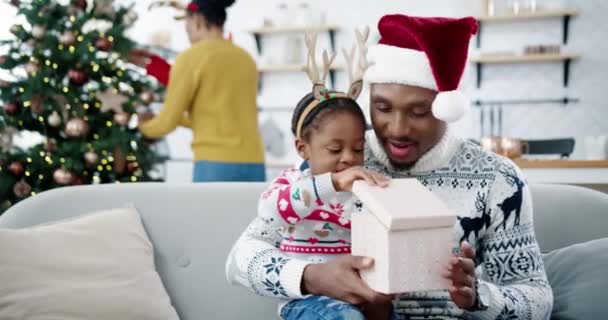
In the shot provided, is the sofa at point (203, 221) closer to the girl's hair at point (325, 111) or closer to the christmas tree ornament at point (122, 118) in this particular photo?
the girl's hair at point (325, 111)

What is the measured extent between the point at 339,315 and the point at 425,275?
0.18m

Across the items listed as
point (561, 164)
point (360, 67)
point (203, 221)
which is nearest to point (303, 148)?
point (360, 67)

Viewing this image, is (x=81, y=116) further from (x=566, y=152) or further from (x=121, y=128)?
(x=566, y=152)

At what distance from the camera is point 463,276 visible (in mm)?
1069

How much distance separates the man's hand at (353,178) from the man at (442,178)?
0.60 feet

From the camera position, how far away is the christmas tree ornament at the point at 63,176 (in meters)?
3.29

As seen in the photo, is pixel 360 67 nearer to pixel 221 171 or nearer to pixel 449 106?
pixel 449 106

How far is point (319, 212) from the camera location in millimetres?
1276

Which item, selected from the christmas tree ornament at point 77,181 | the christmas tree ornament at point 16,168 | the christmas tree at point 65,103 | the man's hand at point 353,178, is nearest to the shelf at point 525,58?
the christmas tree at point 65,103

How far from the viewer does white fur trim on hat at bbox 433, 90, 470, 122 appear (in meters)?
1.25

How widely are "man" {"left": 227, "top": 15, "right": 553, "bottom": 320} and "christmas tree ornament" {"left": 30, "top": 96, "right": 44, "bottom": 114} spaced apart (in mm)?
2358

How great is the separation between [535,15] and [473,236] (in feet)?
14.0

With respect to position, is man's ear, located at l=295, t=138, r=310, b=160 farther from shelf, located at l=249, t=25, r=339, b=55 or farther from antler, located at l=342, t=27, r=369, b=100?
shelf, located at l=249, t=25, r=339, b=55

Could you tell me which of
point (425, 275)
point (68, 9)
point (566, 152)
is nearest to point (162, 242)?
point (425, 275)
